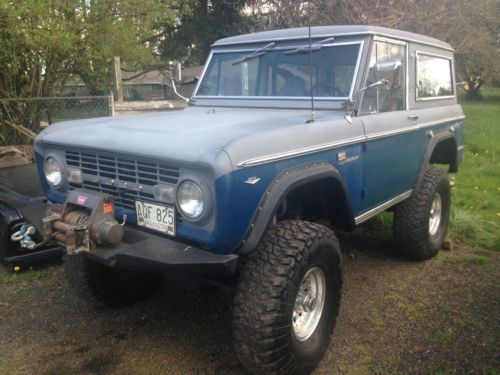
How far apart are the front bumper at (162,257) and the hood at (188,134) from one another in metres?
0.46

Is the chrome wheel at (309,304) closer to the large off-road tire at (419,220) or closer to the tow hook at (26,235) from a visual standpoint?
the large off-road tire at (419,220)

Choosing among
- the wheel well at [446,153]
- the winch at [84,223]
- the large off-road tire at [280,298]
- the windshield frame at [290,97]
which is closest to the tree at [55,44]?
the windshield frame at [290,97]

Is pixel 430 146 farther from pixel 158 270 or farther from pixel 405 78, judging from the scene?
pixel 158 270

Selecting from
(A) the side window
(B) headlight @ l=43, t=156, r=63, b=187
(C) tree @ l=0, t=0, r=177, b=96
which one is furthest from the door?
(C) tree @ l=0, t=0, r=177, b=96

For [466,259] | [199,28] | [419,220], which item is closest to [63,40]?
[419,220]

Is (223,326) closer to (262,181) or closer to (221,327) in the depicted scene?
(221,327)

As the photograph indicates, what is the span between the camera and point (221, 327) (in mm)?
3424

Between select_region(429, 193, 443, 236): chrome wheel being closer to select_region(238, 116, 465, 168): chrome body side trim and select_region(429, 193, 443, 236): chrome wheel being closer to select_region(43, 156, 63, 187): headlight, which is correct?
select_region(238, 116, 465, 168): chrome body side trim

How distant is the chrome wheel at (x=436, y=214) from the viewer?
15.7ft

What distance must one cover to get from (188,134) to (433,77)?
3.13 m

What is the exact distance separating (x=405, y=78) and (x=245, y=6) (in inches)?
439

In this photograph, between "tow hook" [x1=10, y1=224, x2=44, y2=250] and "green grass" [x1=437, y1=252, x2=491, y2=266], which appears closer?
"tow hook" [x1=10, y1=224, x2=44, y2=250]

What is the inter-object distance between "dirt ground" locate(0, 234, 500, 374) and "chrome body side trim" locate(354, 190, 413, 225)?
0.68m

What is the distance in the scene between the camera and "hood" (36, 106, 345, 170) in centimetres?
241
